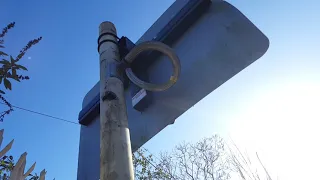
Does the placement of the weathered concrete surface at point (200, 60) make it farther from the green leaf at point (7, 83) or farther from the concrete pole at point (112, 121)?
the green leaf at point (7, 83)

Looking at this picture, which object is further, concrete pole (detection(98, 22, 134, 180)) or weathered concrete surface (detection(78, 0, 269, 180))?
weathered concrete surface (detection(78, 0, 269, 180))

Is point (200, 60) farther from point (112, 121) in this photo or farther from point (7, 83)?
point (7, 83)

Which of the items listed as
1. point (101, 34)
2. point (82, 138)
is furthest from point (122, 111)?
point (82, 138)

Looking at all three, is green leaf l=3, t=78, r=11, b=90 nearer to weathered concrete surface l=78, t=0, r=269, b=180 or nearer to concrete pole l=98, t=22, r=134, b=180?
concrete pole l=98, t=22, r=134, b=180

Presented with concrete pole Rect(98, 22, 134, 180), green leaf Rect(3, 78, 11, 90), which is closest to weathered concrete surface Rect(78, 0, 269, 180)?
concrete pole Rect(98, 22, 134, 180)

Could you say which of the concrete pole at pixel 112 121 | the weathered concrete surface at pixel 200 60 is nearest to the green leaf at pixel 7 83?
the concrete pole at pixel 112 121

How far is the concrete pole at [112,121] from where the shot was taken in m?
1.00

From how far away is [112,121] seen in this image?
112cm

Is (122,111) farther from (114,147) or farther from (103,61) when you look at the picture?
(103,61)

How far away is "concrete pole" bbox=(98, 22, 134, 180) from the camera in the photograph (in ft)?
3.27

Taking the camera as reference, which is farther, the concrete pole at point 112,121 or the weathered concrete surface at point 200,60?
the weathered concrete surface at point 200,60

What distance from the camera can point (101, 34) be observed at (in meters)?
1.56

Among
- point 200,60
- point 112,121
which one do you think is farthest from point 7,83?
point 200,60

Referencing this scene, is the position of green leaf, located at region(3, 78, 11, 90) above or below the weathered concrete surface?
below
